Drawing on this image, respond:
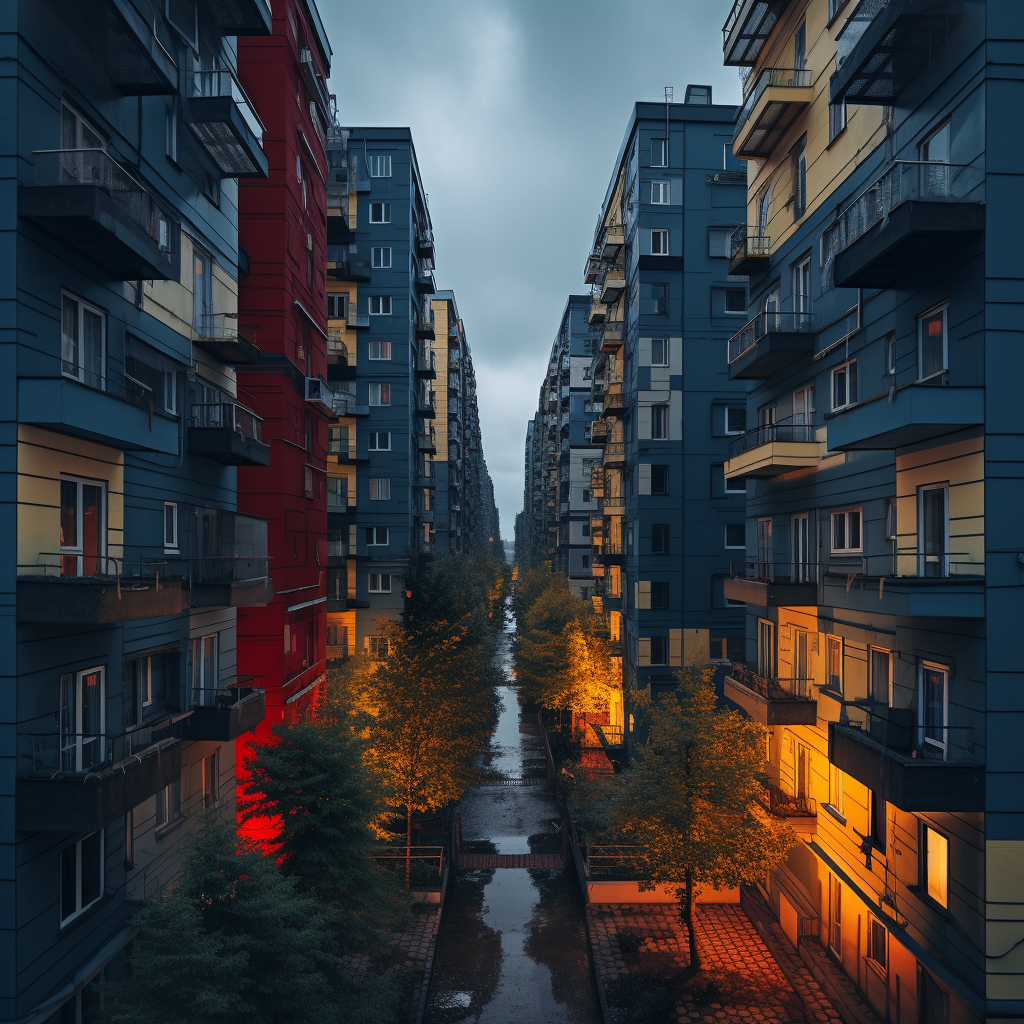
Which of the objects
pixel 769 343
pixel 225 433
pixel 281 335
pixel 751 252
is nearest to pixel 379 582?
→ pixel 281 335

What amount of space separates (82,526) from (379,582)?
1340 inches

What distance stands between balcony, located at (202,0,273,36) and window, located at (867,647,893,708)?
1947 centimetres

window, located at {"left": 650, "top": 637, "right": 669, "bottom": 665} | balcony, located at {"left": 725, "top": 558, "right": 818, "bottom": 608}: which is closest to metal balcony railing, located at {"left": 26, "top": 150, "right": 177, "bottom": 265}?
balcony, located at {"left": 725, "top": 558, "right": 818, "bottom": 608}

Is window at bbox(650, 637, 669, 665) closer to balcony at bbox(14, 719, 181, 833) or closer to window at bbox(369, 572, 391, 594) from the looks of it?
window at bbox(369, 572, 391, 594)

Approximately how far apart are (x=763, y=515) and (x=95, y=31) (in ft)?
62.7

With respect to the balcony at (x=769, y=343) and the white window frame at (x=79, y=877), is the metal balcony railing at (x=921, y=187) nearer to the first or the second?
the balcony at (x=769, y=343)

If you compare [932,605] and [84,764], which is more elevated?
[932,605]

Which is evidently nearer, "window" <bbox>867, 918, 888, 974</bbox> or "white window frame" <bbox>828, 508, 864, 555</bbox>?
"window" <bbox>867, 918, 888, 974</bbox>

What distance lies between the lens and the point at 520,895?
78.3ft

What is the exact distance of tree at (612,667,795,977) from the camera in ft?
58.1

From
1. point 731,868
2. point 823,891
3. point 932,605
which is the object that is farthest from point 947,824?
point 823,891

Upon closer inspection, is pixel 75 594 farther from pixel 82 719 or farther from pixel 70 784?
pixel 82 719

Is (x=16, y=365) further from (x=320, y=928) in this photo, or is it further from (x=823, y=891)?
A: (x=823, y=891)

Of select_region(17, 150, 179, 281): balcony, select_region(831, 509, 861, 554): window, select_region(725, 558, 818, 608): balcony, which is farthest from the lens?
select_region(725, 558, 818, 608): balcony
